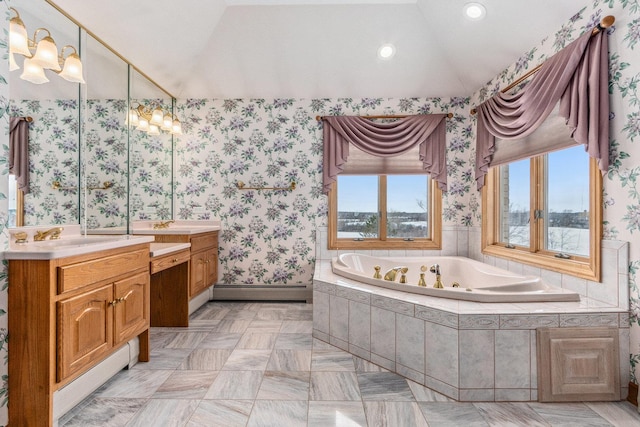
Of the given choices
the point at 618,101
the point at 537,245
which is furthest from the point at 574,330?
the point at 618,101

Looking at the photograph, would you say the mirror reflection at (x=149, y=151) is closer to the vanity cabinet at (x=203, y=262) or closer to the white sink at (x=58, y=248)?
the vanity cabinet at (x=203, y=262)

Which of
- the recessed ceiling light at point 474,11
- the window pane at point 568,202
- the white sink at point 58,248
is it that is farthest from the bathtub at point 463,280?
the recessed ceiling light at point 474,11

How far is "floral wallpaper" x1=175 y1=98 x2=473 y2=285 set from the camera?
12.2 ft

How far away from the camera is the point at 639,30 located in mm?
1756

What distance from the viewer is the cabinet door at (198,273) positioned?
3078mm

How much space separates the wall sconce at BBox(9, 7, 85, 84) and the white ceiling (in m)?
0.53

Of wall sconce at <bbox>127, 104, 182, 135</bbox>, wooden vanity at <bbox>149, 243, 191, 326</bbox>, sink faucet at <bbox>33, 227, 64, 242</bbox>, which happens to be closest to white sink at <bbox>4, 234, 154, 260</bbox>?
sink faucet at <bbox>33, 227, 64, 242</bbox>

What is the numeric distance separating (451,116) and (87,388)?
3725 millimetres

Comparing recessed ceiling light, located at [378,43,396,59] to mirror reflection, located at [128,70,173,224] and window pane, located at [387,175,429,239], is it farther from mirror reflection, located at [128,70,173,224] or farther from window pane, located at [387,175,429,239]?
mirror reflection, located at [128,70,173,224]

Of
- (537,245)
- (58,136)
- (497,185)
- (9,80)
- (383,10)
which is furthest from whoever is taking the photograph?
(497,185)

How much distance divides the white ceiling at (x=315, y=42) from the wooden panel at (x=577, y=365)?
2.02 metres

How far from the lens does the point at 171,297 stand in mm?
2939

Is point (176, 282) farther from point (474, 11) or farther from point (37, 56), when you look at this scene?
point (474, 11)

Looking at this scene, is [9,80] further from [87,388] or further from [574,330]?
[574,330]
